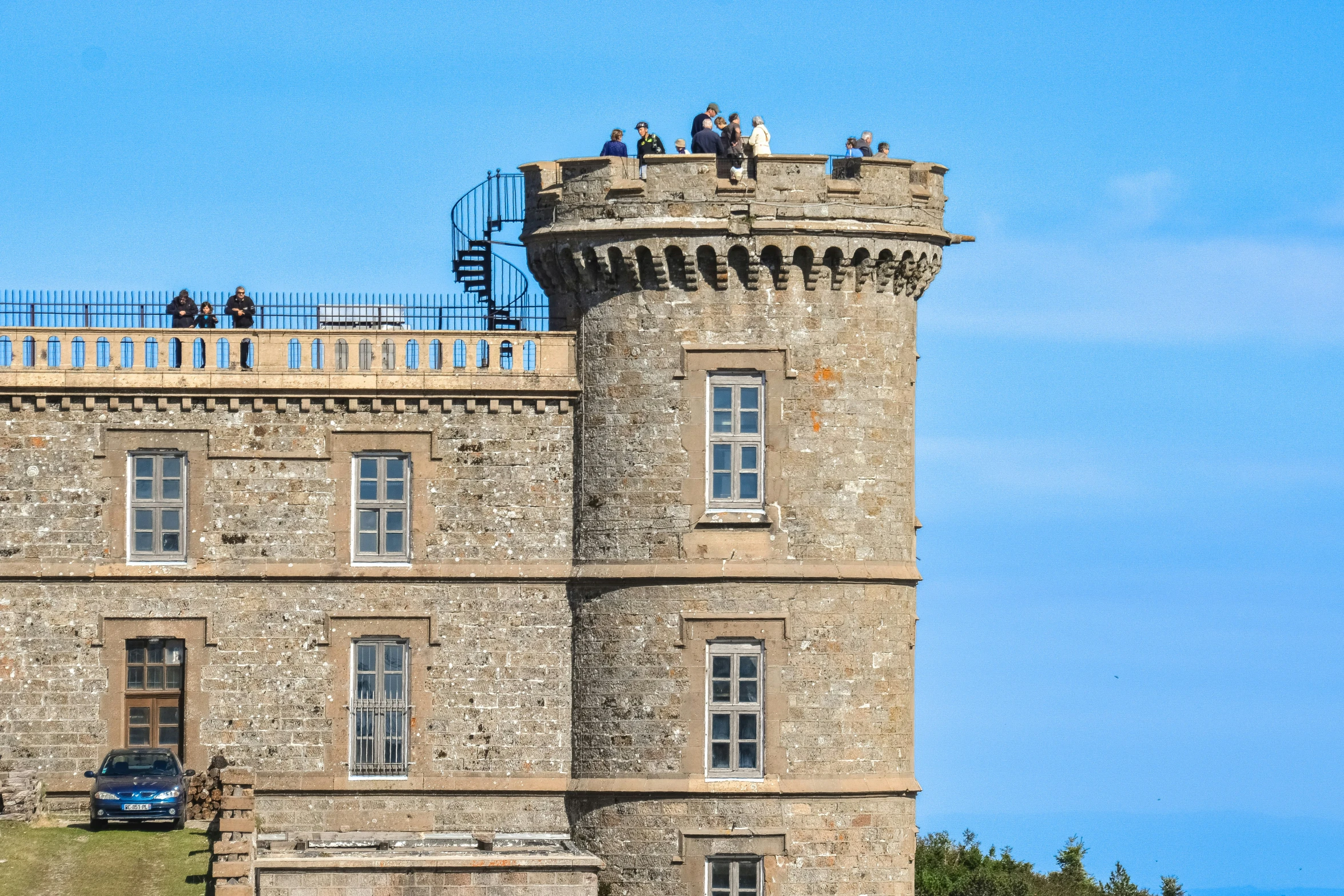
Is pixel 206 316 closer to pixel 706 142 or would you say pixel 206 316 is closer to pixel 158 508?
pixel 158 508

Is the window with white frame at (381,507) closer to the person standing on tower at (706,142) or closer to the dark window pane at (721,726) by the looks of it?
the dark window pane at (721,726)

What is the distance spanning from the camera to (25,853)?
4006cm

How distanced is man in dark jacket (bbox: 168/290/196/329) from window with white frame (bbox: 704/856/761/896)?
43.5 feet

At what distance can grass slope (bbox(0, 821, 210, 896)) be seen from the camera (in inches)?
1505

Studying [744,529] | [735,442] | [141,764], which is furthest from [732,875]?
[141,764]

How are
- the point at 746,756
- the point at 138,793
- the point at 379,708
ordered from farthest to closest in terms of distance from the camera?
the point at 379,708, the point at 746,756, the point at 138,793

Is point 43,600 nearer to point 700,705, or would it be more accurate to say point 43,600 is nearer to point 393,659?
point 393,659

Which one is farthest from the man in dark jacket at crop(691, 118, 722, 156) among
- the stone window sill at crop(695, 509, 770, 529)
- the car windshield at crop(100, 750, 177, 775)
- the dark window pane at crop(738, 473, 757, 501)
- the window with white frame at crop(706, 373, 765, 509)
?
the car windshield at crop(100, 750, 177, 775)

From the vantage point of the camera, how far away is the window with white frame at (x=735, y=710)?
138ft

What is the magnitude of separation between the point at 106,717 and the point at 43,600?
7.50 ft

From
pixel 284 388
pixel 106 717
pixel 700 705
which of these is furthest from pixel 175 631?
pixel 700 705

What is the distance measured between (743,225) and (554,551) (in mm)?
6508

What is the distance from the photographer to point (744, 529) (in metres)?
42.3

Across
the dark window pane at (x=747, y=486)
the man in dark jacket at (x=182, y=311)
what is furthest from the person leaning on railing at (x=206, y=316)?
the dark window pane at (x=747, y=486)
